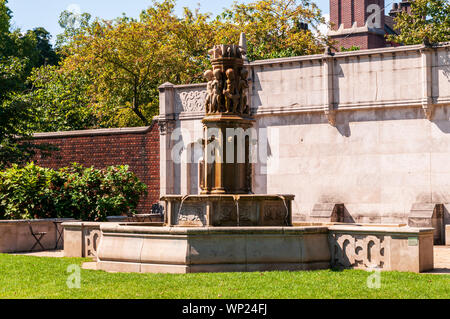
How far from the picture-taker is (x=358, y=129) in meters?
26.2

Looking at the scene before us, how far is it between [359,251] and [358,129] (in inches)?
466

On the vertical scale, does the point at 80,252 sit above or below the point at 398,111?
below

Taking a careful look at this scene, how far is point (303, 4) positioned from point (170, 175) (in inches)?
726

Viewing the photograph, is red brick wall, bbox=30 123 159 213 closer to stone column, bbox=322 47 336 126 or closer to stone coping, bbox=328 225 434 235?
stone column, bbox=322 47 336 126

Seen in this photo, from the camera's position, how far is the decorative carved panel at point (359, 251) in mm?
14570

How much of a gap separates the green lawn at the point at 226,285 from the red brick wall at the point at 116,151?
54.6 ft

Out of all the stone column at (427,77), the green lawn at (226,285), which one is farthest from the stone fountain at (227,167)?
the stone column at (427,77)

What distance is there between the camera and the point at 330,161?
1049 inches

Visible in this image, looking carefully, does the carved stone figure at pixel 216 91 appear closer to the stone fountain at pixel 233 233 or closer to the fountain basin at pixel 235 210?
the stone fountain at pixel 233 233

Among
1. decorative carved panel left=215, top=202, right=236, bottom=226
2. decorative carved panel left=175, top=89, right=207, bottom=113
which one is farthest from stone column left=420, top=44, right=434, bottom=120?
decorative carved panel left=215, top=202, right=236, bottom=226

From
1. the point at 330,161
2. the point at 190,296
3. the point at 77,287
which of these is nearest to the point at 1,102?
the point at 330,161

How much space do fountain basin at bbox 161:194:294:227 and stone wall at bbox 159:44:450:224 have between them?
1007 cm

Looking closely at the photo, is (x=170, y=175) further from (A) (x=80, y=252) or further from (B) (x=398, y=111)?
(A) (x=80, y=252)

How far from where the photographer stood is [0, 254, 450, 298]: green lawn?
449 inches
